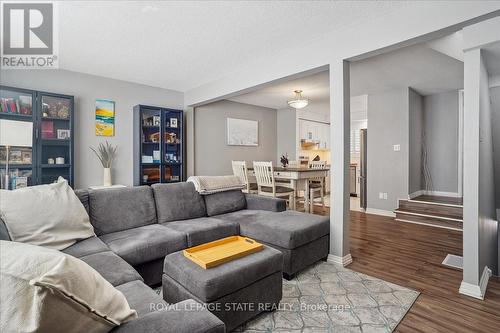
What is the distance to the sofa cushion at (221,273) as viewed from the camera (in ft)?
5.03

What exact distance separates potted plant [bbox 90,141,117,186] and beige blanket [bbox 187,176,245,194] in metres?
1.77

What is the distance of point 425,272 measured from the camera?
8.46 feet

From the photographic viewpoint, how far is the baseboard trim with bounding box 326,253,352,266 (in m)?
2.74

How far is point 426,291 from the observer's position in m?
2.22

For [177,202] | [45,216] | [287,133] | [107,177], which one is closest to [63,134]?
[107,177]

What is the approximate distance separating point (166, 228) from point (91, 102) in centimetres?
293

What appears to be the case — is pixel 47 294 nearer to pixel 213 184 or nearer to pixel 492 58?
pixel 213 184

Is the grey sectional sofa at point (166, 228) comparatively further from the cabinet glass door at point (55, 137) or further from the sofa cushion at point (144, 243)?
the cabinet glass door at point (55, 137)

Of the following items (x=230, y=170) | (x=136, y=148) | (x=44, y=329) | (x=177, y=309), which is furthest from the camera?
(x=230, y=170)

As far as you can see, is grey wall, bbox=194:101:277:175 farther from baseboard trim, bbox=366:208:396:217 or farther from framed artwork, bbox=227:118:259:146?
baseboard trim, bbox=366:208:396:217

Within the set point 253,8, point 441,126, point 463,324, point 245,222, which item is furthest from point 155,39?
point 441,126

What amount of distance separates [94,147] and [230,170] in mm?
2777

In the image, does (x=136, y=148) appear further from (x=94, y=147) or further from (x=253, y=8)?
(x=253, y=8)

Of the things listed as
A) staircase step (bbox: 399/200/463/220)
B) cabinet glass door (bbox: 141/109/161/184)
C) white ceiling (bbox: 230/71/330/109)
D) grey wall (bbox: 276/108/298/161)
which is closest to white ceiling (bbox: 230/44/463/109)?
white ceiling (bbox: 230/71/330/109)
